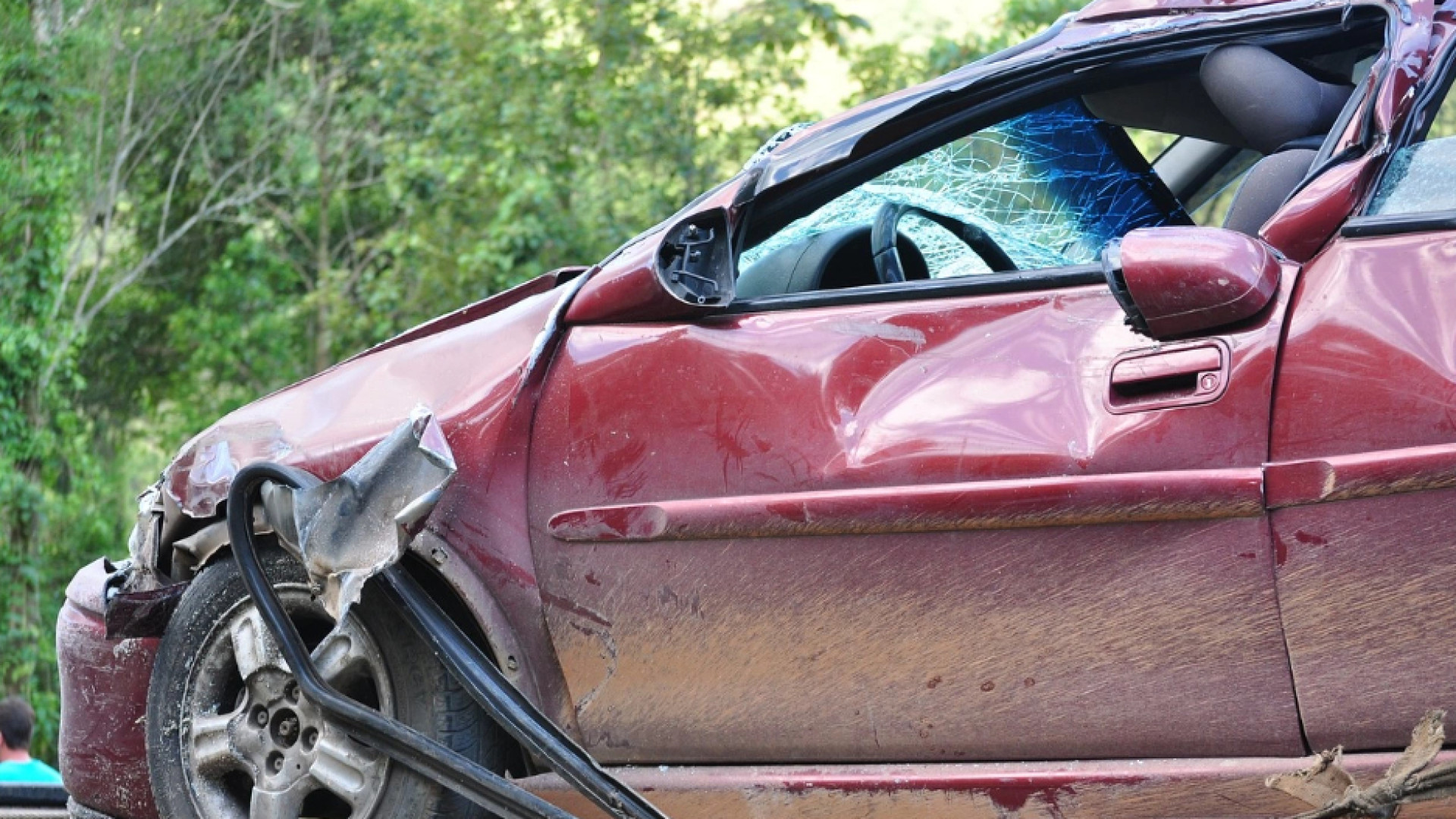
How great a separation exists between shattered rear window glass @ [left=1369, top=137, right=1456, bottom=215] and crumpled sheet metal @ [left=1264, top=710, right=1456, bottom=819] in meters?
0.75

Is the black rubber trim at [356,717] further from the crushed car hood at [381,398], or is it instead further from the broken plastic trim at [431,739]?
the crushed car hood at [381,398]

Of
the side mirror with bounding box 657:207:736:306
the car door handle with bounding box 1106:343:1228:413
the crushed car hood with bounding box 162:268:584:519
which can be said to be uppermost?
the side mirror with bounding box 657:207:736:306

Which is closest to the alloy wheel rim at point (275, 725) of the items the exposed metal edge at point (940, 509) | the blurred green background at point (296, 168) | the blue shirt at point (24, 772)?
the exposed metal edge at point (940, 509)

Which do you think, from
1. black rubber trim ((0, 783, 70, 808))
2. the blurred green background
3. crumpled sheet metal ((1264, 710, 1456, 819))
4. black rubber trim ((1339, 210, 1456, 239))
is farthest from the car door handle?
the blurred green background

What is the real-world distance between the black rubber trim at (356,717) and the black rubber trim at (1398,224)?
1613mm

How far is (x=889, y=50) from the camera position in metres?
14.7

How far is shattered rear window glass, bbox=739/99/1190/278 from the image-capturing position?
3273mm

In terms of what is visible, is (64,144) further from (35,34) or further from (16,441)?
(16,441)

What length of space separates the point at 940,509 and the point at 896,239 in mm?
1015

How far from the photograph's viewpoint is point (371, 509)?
9.18ft

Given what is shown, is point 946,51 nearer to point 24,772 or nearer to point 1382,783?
point 24,772

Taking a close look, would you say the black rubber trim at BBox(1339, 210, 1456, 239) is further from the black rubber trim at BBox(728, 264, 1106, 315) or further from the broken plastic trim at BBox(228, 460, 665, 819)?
the broken plastic trim at BBox(228, 460, 665, 819)

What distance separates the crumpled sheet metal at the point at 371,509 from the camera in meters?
2.75

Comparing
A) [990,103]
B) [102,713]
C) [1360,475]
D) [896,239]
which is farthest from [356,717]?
[1360,475]
